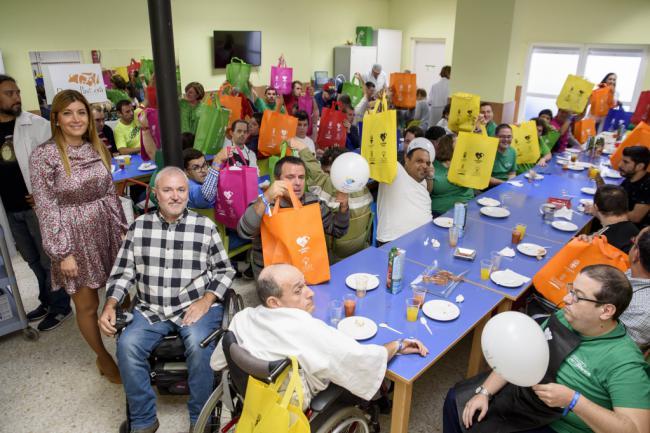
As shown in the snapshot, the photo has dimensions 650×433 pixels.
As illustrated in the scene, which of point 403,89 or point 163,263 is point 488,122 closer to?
point 403,89

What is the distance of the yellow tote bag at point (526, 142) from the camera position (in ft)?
16.0

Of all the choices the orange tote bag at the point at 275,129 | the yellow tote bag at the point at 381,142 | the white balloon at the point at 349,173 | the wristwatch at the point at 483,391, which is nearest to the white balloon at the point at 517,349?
the wristwatch at the point at 483,391

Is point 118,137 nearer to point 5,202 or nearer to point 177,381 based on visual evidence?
point 5,202

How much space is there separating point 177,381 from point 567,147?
5.94 meters

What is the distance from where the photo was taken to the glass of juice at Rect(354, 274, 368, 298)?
95.4 inches

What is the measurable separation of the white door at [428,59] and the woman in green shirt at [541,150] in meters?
6.27

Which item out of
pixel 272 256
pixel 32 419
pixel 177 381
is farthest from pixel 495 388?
pixel 32 419

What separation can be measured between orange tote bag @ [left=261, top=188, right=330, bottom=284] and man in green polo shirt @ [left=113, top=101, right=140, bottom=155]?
138 inches

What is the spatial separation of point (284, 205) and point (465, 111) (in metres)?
3.30

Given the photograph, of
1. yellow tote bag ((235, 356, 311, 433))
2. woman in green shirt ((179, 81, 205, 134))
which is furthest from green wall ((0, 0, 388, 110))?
yellow tote bag ((235, 356, 311, 433))

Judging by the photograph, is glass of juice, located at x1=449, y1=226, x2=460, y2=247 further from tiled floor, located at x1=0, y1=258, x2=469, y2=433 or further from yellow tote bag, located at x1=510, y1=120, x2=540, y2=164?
yellow tote bag, located at x1=510, y1=120, x2=540, y2=164

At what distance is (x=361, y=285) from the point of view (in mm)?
2443

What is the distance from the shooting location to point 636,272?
2.16m

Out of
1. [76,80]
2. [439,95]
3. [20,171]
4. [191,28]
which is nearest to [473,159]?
[20,171]
